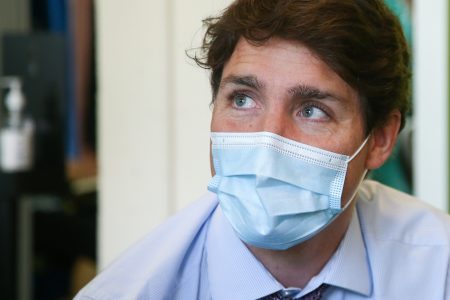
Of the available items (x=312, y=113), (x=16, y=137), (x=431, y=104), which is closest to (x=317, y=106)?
(x=312, y=113)

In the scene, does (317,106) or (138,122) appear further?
(138,122)

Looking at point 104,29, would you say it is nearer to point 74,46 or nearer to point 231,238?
point 231,238

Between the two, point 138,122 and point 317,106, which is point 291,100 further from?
point 138,122

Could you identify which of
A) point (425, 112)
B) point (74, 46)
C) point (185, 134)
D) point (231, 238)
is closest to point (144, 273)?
point (231, 238)

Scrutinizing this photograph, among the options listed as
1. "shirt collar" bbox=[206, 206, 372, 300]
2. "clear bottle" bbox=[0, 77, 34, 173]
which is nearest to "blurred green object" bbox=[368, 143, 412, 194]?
"shirt collar" bbox=[206, 206, 372, 300]

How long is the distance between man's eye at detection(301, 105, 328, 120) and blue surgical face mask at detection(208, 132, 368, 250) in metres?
0.07

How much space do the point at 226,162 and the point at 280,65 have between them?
0.66 feet

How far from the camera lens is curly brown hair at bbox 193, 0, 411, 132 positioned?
4.18 ft

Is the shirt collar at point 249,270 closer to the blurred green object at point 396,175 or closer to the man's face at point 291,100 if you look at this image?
the man's face at point 291,100

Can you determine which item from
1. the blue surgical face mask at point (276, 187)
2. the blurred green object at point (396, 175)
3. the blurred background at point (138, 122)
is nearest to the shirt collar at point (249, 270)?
the blue surgical face mask at point (276, 187)

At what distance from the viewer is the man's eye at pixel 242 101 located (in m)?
1.32

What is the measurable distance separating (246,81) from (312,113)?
5.3 inches

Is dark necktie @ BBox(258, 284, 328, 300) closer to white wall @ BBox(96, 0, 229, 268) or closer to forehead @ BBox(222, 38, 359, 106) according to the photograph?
forehead @ BBox(222, 38, 359, 106)

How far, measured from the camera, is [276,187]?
122 centimetres
